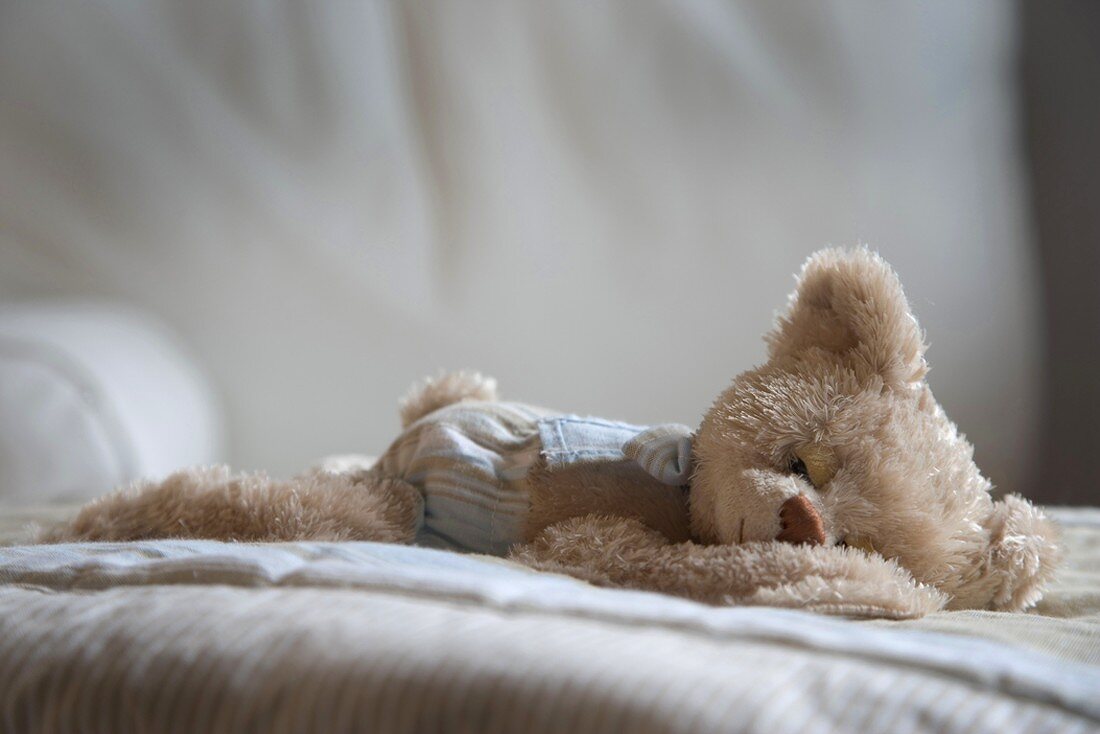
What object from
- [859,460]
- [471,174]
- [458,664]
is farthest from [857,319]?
[471,174]

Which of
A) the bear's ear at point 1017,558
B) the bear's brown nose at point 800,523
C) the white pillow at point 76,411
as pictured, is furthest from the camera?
the white pillow at point 76,411

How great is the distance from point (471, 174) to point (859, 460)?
1.49 metres

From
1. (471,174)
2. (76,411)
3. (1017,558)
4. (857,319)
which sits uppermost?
(471,174)

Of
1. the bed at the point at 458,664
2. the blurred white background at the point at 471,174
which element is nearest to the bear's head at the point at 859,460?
the bed at the point at 458,664

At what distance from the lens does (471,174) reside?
206cm

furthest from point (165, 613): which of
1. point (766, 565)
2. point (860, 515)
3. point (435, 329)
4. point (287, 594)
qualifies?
point (435, 329)

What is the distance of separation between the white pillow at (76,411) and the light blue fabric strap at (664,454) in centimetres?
123

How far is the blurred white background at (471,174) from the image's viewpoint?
79.7 inches

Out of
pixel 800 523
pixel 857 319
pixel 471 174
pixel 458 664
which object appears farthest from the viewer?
pixel 471 174

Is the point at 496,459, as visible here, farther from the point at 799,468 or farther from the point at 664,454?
the point at 799,468

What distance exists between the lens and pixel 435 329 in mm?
2072

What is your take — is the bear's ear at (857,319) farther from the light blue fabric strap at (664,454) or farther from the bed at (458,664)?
the bed at (458,664)

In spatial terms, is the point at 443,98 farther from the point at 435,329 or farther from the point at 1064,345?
the point at 1064,345

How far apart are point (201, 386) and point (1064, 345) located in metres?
1.76
